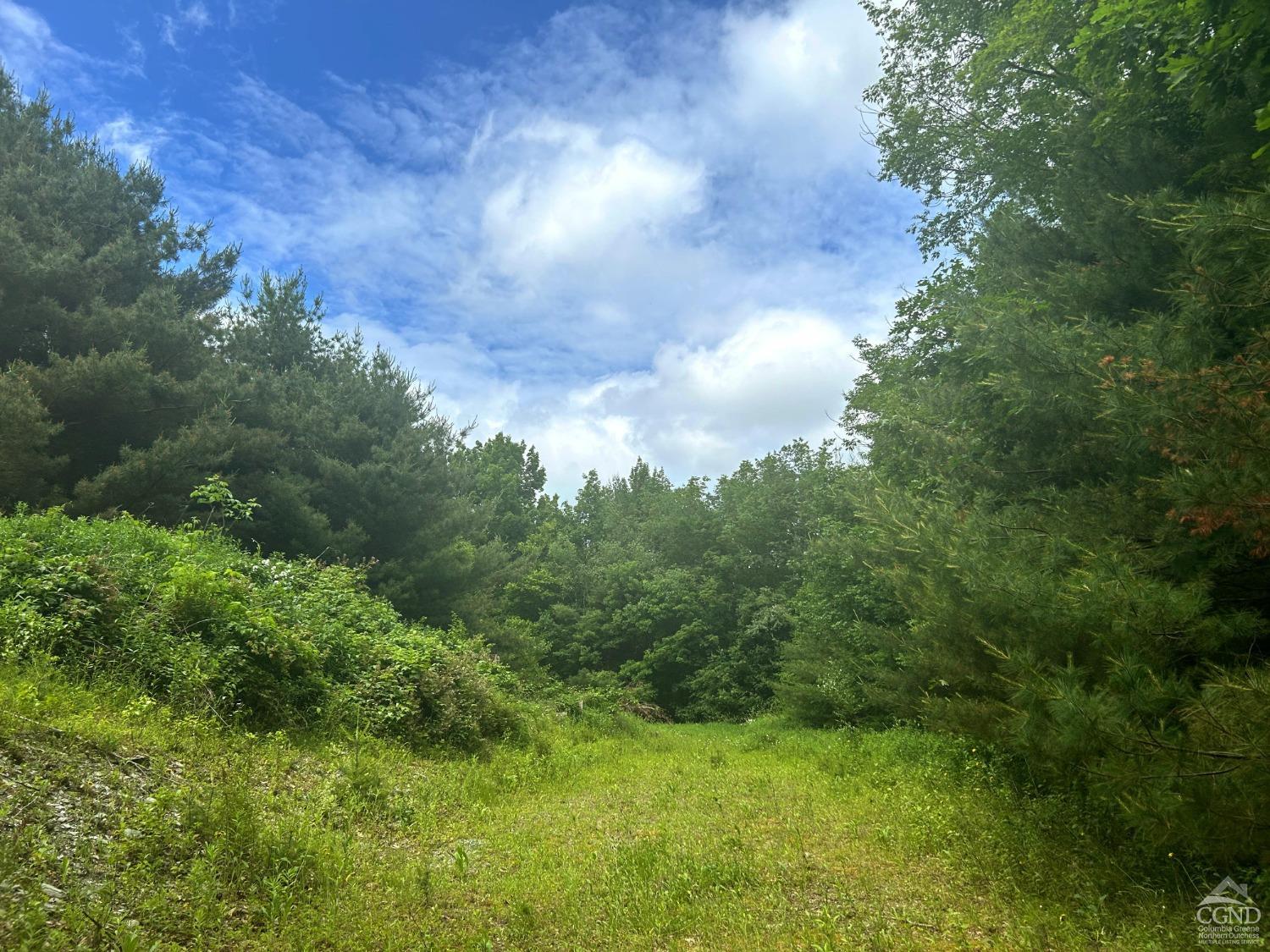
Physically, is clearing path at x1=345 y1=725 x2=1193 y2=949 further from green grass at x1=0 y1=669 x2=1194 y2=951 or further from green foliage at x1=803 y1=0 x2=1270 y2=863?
green foliage at x1=803 y1=0 x2=1270 y2=863

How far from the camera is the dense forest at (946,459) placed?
161 inches

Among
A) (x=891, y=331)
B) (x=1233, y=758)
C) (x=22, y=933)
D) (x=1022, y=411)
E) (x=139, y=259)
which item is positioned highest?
(x=139, y=259)

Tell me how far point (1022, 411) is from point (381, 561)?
17.2 meters

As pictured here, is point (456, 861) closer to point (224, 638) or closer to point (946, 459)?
point (224, 638)

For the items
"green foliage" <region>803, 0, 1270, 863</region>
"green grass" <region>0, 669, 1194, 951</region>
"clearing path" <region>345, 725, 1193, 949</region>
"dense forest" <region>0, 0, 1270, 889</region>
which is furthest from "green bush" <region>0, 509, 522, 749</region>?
"green foliage" <region>803, 0, 1270, 863</region>

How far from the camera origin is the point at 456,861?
16.4 feet

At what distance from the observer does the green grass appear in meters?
3.59

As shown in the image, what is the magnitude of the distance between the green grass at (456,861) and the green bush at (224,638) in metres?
0.73

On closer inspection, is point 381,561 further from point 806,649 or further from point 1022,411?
point 1022,411

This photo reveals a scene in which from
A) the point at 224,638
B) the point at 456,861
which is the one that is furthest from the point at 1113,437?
the point at 224,638

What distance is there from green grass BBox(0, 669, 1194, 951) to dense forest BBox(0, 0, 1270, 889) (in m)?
0.78

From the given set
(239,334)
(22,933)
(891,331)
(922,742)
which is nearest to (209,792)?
(22,933)

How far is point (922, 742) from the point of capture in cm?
955

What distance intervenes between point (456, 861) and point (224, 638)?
4.47 metres
